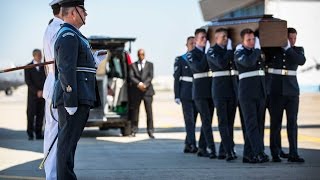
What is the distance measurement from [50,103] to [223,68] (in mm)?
3283

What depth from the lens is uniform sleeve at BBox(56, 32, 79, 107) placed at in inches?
238

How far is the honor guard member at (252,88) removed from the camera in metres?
9.30

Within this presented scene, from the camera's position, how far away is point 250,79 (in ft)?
30.9

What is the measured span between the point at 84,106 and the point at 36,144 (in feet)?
24.3

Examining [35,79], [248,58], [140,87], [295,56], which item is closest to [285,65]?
[295,56]

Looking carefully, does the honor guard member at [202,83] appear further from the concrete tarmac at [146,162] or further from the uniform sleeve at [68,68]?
the uniform sleeve at [68,68]

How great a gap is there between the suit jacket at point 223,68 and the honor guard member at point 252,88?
29cm

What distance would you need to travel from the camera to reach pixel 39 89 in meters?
14.8

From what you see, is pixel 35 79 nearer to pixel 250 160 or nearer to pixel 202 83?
pixel 202 83

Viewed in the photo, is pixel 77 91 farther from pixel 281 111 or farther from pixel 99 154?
pixel 99 154

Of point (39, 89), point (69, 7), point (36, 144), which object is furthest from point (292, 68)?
point (39, 89)

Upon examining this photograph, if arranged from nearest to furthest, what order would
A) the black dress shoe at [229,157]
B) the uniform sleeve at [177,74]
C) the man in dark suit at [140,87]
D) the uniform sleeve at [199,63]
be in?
the black dress shoe at [229,157]
the uniform sleeve at [199,63]
the uniform sleeve at [177,74]
the man in dark suit at [140,87]

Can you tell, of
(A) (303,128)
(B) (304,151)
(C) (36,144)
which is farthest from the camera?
(A) (303,128)

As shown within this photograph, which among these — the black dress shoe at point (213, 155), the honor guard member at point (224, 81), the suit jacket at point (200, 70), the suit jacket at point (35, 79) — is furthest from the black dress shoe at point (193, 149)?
the suit jacket at point (35, 79)
